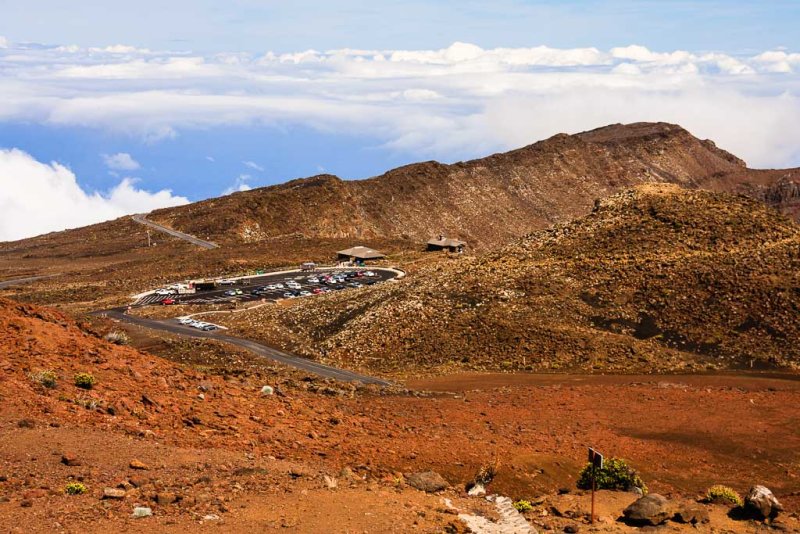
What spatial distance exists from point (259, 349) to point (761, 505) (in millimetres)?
46384

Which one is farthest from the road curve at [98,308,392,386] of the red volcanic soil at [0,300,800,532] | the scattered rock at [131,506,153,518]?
the scattered rock at [131,506,153,518]

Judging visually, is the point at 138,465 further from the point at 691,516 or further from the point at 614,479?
the point at 691,516

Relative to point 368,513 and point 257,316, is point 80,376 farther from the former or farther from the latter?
point 257,316

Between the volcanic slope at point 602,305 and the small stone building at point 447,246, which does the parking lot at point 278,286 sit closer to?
the volcanic slope at point 602,305

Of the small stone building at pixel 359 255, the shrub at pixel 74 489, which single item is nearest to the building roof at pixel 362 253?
the small stone building at pixel 359 255

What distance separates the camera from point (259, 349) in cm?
6719

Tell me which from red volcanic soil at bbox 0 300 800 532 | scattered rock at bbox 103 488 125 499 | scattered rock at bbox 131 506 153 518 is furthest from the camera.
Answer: red volcanic soil at bbox 0 300 800 532

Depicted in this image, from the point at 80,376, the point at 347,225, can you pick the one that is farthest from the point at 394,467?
the point at 347,225

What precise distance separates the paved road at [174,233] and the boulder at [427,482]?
12265 centimetres

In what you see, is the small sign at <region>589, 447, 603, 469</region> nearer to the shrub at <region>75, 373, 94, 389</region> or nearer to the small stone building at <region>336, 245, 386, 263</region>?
the shrub at <region>75, 373, 94, 389</region>

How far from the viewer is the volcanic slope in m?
60.9

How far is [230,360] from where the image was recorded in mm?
61344

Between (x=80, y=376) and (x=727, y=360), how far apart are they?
4642 cm

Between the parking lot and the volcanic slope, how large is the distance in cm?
1457
